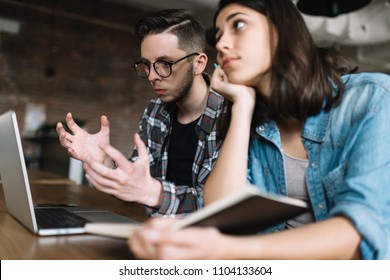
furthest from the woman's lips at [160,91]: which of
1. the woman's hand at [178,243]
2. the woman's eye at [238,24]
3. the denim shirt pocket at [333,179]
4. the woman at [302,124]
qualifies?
the woman's hand at [178,243]

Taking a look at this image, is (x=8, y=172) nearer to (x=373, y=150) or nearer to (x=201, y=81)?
(x=373, y=150)

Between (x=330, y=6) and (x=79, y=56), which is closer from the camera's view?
(x=330, y=6)

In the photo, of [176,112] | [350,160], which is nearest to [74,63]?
[176,112]

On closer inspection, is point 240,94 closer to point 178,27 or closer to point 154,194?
point 154,194

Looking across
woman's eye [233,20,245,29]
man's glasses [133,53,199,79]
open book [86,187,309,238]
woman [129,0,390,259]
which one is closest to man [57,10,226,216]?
man's glasses [133,53,199,79]

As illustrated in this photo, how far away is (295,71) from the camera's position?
89cm

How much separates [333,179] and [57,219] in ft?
2.32

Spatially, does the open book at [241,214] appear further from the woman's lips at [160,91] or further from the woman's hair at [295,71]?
the woman's lips at [160,91]

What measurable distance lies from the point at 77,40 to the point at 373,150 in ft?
19.3

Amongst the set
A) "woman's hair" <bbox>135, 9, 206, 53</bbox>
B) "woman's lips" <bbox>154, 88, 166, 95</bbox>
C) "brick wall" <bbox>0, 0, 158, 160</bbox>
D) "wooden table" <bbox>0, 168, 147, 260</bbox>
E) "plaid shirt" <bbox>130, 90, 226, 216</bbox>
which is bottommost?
"brick wall" <bbox>0, 0, 158, 160</bbox>

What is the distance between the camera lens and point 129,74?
6.50 meters

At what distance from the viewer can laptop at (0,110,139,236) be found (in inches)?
32.2

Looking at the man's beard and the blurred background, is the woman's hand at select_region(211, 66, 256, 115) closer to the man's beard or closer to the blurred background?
the man's beard
